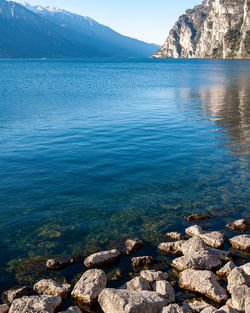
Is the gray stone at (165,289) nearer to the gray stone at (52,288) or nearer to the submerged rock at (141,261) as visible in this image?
the submerged rock at (141,261)

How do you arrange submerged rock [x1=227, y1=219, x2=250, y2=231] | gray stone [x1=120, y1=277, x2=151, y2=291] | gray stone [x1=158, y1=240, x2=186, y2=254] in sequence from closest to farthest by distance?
gray stone [x1=120, y1=277, x2=151, y2=291]
gray stone [x1=158, y1=240, x2=186, y2=254]
submerged rock [x1=227, y1=219, x2=250, y2=231]

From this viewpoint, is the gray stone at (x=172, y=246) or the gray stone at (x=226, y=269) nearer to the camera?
the gray stone at (x=226, y=269)

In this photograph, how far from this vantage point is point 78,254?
42.6 ft

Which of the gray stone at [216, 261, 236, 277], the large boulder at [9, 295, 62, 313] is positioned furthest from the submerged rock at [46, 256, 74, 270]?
the gray stone at [216, 261, 236, 277]

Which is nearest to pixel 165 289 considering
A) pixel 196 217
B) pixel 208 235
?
pixel 208 235

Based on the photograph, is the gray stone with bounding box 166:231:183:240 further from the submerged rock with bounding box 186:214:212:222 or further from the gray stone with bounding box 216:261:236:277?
the gray stone with bounding box 216:261:236:277

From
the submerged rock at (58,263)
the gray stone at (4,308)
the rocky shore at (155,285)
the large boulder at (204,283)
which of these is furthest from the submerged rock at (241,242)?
the gray stone at (4,308)

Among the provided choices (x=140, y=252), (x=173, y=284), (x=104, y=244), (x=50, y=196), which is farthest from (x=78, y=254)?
(x=50, y=196)

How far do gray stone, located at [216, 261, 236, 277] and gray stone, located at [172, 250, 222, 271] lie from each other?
1.01ft

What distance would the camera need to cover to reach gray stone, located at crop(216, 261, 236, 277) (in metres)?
11.5

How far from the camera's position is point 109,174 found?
21.5m

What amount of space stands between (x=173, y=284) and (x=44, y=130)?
26.2m

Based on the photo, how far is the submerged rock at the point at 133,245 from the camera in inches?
511

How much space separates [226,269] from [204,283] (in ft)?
4.98
